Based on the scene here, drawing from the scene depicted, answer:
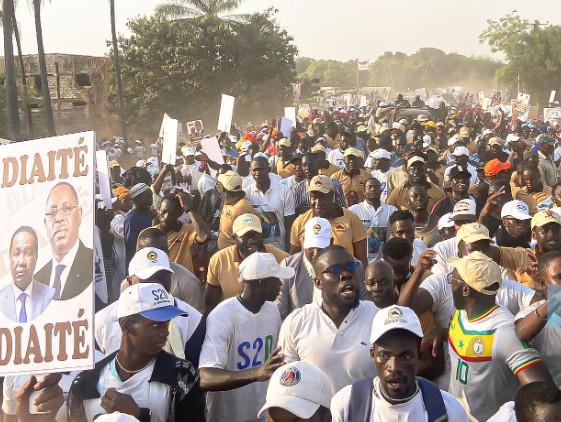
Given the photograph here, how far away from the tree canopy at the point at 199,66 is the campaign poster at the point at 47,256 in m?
33.9

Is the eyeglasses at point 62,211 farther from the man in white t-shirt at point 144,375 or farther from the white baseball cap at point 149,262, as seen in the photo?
the white baseball cap at point 149,262

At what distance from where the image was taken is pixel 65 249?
11.4 feet

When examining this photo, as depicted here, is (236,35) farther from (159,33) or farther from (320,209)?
(320,209)

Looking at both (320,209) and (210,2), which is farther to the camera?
(210,2)

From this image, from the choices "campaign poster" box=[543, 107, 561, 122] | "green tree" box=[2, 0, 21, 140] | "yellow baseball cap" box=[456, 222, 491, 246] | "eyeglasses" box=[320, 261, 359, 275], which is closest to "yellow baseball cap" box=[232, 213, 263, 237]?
"yellow baseball cap" box=[456, 222, 491, 246]

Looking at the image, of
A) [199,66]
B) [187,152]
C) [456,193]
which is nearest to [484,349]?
[456,193]

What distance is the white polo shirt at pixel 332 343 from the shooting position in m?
3.67

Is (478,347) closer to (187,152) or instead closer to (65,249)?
(65,249)

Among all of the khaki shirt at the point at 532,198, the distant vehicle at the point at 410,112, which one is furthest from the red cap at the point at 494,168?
the distant vehicle at the point at 410,112

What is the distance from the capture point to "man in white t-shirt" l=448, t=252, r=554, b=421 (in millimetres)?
3535

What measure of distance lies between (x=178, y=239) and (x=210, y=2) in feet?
123

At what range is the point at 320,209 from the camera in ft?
20.8

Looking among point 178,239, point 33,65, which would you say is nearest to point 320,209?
point 178,239

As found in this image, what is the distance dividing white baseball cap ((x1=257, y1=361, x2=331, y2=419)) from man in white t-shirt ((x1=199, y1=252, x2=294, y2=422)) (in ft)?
3.41
